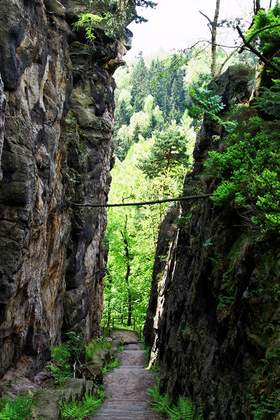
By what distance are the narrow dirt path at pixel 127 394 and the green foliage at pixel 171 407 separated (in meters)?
0.24

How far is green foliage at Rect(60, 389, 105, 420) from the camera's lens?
11133 mm

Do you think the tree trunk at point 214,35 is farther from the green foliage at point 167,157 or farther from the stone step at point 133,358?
the stone step at point 133,358

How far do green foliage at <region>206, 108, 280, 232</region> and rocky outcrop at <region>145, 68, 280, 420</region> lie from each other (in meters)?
0.50

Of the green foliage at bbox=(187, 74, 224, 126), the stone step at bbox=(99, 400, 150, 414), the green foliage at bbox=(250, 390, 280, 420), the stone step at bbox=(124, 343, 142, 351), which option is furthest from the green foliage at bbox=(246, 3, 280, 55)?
the stone step at bbox=(124, 343, 142, 351)

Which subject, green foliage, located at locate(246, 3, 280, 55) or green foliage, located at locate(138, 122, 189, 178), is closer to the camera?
green foliage, located at locate(246, 3, 280, 55)

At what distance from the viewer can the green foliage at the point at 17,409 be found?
8.84 meters

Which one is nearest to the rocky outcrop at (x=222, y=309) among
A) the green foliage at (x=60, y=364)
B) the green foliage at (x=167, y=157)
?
the green foliage at (x=60, y=364)

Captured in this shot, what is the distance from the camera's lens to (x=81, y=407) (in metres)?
12.3

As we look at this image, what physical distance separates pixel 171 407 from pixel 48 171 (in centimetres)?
806

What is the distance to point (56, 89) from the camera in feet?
49.6

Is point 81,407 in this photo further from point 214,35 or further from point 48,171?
point 214,35

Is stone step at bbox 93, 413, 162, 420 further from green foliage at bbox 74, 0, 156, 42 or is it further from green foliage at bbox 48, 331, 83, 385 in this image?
green foliage at bbox 74, 0, 156, 42

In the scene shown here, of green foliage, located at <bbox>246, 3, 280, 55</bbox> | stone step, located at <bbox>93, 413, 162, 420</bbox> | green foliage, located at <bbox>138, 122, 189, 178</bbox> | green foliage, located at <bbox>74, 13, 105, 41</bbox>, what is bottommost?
stone step, located at <bbox>93, 413, 162, 420</bbox>

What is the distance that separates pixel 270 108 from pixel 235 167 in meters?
1.50
